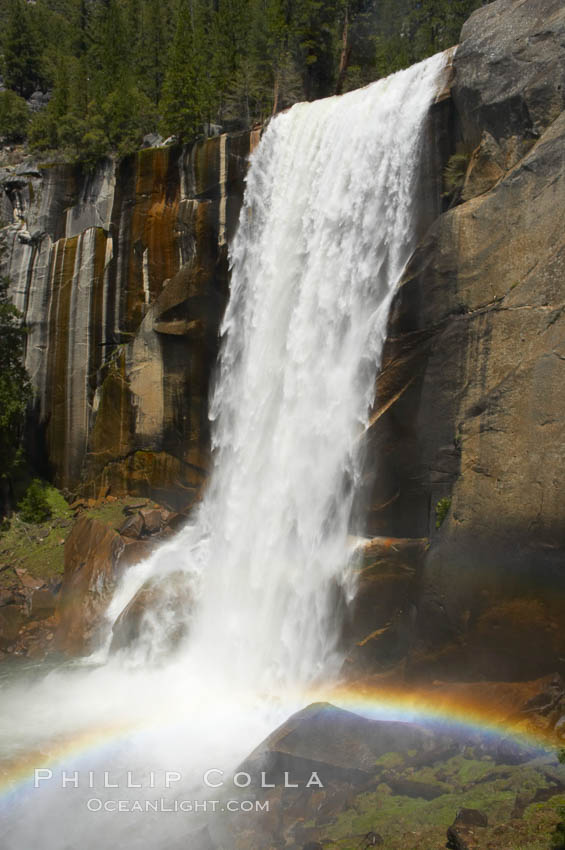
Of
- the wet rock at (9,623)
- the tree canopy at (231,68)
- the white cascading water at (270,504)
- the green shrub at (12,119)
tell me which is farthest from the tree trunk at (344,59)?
the wet rock at (9,623)

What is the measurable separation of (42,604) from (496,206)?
1942cm

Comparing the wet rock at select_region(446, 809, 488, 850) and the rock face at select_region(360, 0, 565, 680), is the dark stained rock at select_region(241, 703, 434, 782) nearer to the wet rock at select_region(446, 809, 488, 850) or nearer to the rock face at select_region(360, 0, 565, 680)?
the rock face at select_region(360, 0, 565, 680)

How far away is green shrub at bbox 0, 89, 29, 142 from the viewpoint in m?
39.6

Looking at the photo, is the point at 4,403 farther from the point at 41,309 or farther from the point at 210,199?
the point at 210,199

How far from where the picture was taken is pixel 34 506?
2745cm

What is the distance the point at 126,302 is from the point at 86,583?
40.4ft

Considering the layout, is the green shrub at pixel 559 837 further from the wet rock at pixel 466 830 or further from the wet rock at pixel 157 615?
the wet rock at pixel 157 615

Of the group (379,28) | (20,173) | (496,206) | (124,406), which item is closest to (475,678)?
(496,206)

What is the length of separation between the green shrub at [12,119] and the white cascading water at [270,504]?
22.9 meters

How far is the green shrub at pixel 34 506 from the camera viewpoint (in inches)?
1074

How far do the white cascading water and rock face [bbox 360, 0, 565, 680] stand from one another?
1835mm

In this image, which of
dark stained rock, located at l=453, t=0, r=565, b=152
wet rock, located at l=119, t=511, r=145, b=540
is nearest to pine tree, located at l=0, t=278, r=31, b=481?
wet rock, located at l=119, t=511, r=145, b=540

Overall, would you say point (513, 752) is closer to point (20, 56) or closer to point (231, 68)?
point (231, 68)

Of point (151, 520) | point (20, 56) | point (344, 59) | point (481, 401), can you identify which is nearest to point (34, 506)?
point (151, 520)
